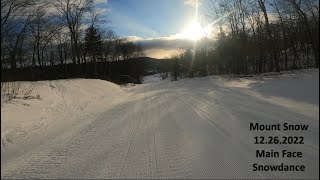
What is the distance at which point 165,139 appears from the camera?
27.0 ft

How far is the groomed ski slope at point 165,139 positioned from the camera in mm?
5052

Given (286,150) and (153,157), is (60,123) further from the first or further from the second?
(286,150)

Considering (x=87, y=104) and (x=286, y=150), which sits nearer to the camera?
(x=286, y=150)

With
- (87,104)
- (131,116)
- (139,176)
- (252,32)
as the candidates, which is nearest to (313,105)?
(139,176)

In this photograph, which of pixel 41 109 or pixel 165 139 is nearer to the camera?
pixel 165 139

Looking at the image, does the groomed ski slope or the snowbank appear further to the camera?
the snowbank

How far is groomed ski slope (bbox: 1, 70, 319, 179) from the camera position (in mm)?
5052

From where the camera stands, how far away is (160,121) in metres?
10.7

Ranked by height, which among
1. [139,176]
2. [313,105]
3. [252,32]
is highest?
[252,32]

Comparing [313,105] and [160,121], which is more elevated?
[313,105]

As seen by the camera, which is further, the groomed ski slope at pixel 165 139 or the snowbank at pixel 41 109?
the snowbank at pixel 41 109

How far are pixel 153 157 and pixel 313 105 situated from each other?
385 cm

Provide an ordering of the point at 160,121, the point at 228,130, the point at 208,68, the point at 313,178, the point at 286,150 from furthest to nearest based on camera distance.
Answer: the point at 208,68, the point at 160,121, the point at 228,130, the point at 286,150, the point at 313,178

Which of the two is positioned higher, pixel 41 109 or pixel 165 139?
pixel 41 109
